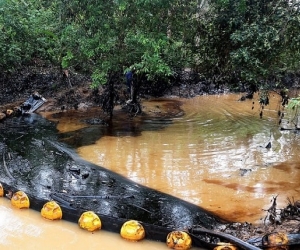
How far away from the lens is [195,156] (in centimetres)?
1004

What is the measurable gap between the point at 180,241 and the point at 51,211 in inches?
89.6

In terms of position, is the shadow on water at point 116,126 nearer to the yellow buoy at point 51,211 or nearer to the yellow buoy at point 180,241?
the yellow buoy at point 51,211

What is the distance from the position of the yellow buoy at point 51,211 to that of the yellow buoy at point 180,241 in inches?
79.3

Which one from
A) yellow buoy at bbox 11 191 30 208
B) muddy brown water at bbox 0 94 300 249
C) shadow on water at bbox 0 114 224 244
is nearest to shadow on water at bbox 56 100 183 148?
muddy brown water at bbox 0 94 300 249

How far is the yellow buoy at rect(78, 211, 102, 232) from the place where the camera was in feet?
19.7

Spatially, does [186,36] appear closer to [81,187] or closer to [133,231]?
[81,187]

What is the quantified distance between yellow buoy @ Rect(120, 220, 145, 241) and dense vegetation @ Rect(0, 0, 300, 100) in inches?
202

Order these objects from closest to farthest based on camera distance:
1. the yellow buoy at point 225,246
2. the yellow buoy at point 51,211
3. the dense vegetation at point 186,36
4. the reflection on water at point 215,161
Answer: the yellow buoy at point 225,246, the yellow buoy at point 51,211, the reflection on water at point 215,161, the dense vegetation at point 186,36

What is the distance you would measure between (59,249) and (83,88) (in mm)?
12305

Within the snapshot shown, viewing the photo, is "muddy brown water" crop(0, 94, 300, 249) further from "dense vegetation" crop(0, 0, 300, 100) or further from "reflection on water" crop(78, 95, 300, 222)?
"dense vegetation" crop(0, 0, 300, 100)

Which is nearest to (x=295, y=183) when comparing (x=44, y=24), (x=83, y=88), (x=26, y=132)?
(x=26, y=132)

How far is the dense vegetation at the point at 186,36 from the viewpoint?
30.4 ft

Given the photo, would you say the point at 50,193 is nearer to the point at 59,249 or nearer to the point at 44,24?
the point at 59,249

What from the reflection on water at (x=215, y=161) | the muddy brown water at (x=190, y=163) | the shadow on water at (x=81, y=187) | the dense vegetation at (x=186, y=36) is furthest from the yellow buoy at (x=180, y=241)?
the dense vegetation at (x=186, y=36)
